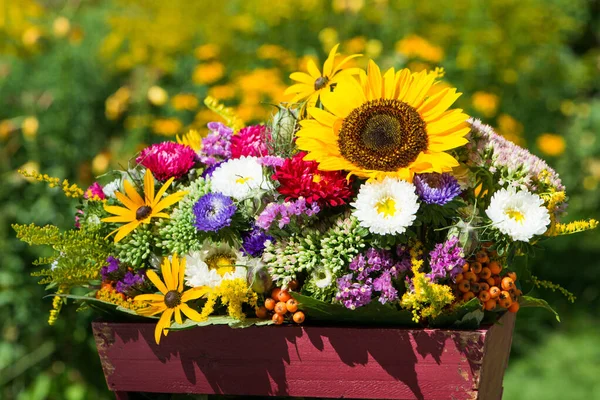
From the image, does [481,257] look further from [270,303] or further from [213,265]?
[213,265]

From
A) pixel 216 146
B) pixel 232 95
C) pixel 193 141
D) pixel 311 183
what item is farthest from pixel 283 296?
pixel 232 95

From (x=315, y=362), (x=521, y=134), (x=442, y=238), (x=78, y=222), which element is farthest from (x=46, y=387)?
(x=521, y=134)

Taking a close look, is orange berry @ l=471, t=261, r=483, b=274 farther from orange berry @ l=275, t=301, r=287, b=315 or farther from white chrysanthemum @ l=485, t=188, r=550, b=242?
orange berry @ l=275, t=301, r=287, b=315

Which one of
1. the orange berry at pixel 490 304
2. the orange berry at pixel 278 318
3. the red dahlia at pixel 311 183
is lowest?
the orange berry at pixel 278 318

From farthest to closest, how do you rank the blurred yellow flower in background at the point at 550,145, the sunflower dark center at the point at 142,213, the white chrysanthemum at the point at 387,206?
the blurred yellow flower in background at the point at 550,145, the sunflower dark center at the point at 142,213, the white chrysanthemum at the point at 387,206

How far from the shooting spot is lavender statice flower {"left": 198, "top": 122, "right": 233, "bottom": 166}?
6.10 feet

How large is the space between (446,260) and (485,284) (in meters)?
0.13

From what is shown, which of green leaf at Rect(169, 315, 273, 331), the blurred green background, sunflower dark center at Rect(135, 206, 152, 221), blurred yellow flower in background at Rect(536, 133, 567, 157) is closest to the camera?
green leaf at Rect(169, 315, 273, 331)

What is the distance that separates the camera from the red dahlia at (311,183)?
5.08ft

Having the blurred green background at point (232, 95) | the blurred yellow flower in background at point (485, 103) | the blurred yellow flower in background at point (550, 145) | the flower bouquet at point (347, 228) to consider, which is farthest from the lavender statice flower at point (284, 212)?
the blurred yellow flower in background at point (550, 145)

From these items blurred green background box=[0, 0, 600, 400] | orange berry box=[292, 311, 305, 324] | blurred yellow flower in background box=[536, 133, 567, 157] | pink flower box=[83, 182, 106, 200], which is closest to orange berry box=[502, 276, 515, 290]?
orange berry box=[292, 311, 305, 324]

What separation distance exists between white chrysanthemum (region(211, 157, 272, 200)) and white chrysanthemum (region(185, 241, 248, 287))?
127 mm

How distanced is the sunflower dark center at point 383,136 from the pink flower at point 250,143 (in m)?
0.27

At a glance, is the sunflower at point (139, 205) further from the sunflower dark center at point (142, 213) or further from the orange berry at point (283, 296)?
the orange berry at point (283, 296)
